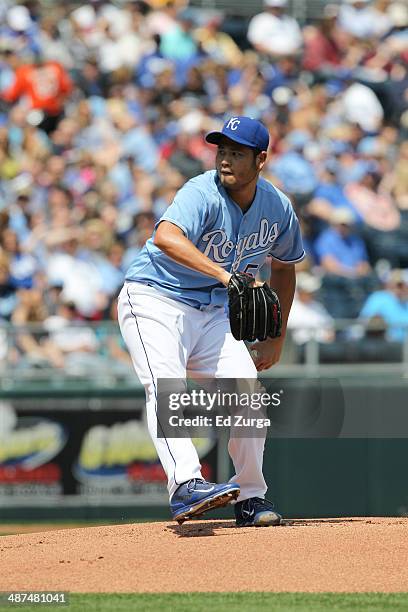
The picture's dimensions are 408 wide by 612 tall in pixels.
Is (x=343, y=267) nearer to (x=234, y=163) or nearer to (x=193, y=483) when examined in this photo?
(x=234, y=163)

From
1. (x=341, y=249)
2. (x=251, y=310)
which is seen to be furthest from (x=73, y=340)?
(x=251, y=310)

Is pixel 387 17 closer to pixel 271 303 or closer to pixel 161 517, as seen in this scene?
pixel 161 517

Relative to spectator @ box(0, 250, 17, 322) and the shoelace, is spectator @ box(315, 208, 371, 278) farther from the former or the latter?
the shoelace

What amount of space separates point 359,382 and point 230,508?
5.28 ft

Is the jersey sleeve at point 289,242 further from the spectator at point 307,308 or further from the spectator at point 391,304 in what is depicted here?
the spectator at point 391,304

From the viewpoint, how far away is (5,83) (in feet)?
44.1

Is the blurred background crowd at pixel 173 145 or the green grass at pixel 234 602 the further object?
the blurred background crowd at pixel 173 145

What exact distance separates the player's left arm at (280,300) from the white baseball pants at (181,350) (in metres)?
0.29

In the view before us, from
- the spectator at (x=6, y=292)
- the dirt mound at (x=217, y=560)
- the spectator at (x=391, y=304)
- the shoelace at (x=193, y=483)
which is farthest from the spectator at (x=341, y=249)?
the shoelace at (x=193, y=483)

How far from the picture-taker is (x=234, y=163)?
19.1ft

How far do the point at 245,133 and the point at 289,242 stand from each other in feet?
2.32

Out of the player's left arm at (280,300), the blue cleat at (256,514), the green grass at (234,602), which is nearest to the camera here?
the green grass at (234,602)

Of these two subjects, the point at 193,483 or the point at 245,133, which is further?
the point at 245,133

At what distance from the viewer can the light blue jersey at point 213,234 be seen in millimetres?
5758
